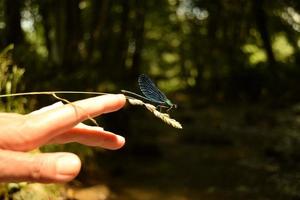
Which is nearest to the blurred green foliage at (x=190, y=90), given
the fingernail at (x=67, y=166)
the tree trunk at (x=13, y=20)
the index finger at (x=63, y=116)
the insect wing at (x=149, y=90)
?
A: the tree trunk at (x=13, y=20)

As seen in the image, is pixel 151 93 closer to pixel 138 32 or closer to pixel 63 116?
pixel 63 116

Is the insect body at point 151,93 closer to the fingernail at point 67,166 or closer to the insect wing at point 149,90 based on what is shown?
the insect wing at point 149,90

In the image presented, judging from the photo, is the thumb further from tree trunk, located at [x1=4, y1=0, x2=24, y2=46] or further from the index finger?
tree trunk, located at [x1=4, y1=0, x2=24, y2=46]

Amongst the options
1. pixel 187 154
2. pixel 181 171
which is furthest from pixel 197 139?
pixel 181 171

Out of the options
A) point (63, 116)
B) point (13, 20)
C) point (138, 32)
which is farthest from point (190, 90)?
point (63, 116)

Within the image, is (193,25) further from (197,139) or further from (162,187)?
(162,187)

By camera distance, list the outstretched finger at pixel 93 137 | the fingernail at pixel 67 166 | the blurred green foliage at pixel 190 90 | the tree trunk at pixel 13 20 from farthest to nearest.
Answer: the tree trunk at pixel 13 20 < the blurred green foliage at pixel 190 90 < the outstretched finger at pixel 93 137 < the fingernail at pixel 67 166
